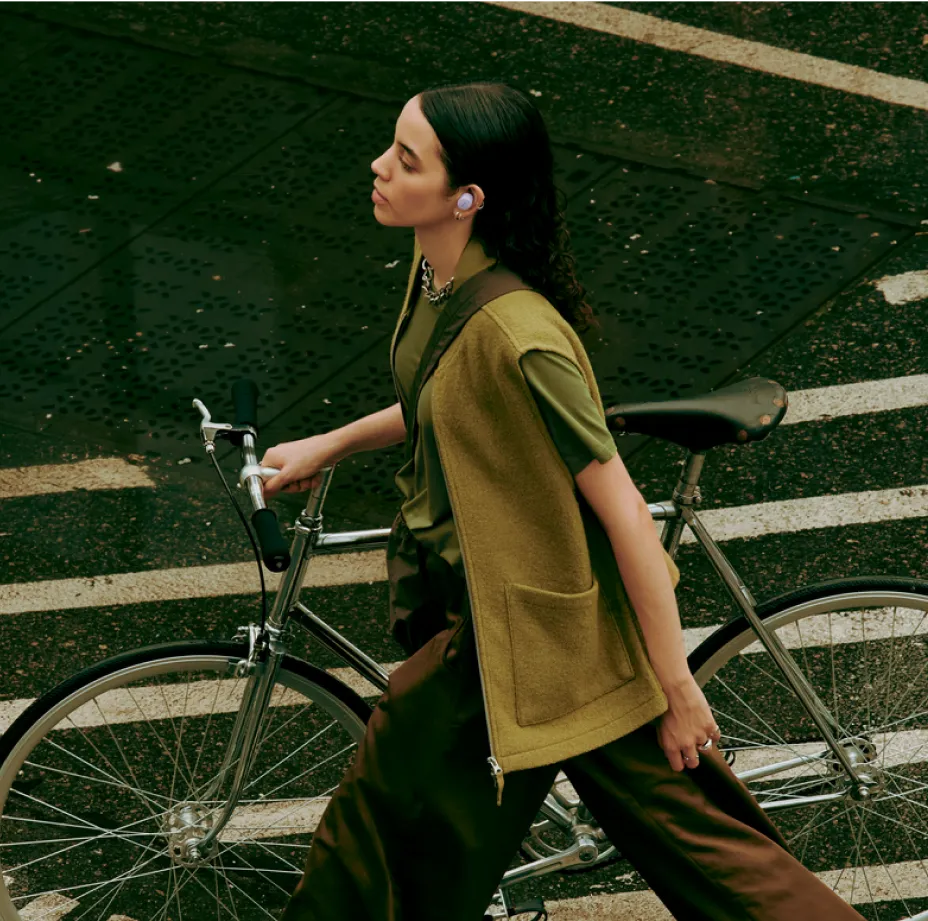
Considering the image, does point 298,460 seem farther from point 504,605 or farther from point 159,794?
point 159,794

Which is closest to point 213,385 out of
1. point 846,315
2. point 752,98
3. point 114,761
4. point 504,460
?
point 114,761

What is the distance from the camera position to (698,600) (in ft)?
18.3

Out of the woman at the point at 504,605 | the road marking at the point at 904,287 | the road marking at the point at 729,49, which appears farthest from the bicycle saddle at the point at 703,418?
the road marking at the point at 729,49

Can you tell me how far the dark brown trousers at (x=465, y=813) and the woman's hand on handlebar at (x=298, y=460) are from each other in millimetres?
250

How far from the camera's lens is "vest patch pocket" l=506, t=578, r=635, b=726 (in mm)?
3357

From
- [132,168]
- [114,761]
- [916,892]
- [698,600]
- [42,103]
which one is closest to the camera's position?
[916,892]

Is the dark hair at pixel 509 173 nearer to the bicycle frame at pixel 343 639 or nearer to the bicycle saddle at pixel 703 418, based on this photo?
the bicycle saddle at pixel 703 418

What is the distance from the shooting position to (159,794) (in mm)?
4621

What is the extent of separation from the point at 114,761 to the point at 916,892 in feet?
7.41

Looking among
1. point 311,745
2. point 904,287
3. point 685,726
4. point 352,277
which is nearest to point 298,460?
point 685,726

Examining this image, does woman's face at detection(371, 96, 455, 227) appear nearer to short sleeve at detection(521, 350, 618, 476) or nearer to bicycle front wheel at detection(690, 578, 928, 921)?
short sleeve at detection(521, 350, 618, 476)

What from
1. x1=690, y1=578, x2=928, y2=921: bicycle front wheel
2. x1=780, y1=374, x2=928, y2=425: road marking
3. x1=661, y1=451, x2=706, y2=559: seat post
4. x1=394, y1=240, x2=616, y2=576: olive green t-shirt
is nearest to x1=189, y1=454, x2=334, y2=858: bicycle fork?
x1=394, y1=240, x2=616, y2=576: olive green t-shirt

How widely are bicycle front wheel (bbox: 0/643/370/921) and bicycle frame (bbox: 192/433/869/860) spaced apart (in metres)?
0.06

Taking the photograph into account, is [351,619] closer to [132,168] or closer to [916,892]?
[916,892]
